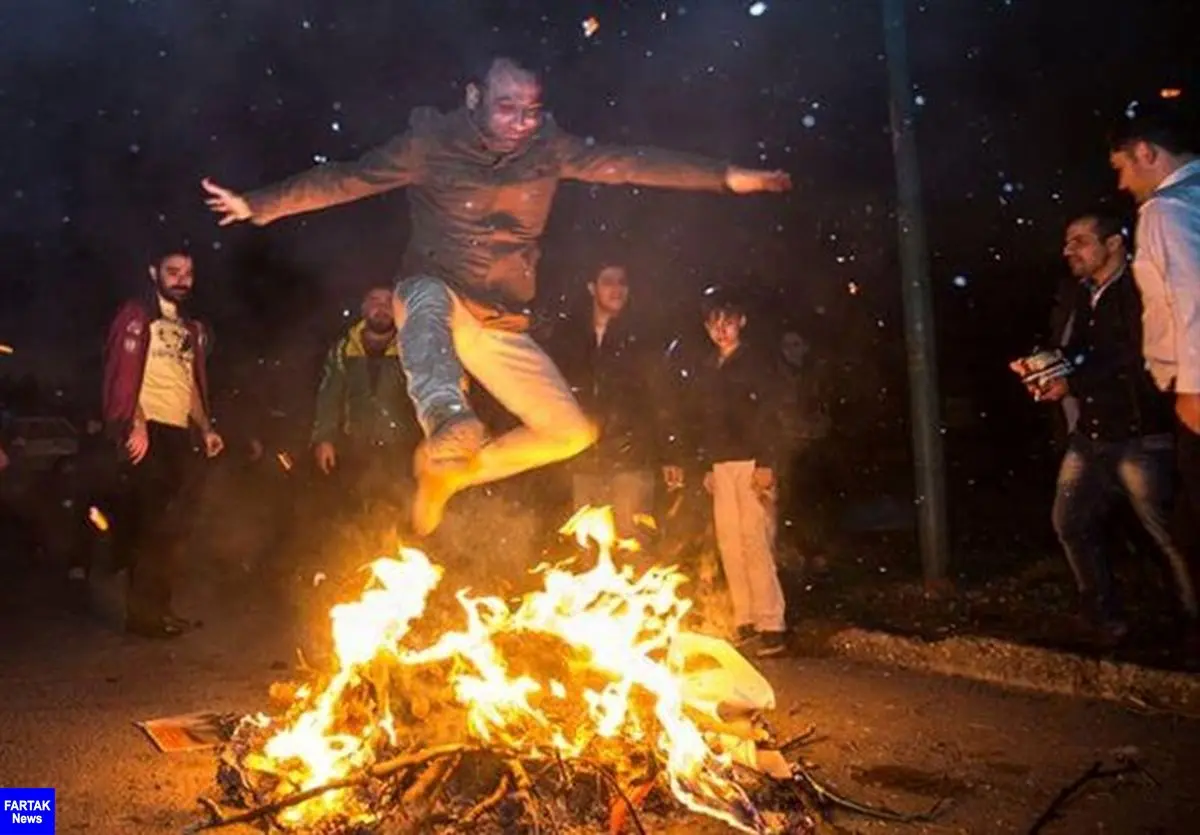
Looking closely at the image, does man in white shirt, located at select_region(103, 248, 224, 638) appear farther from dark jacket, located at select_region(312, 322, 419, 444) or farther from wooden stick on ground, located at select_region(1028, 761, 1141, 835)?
wooden stick on ground, located at select_region(1028, 761, 1141, 835)

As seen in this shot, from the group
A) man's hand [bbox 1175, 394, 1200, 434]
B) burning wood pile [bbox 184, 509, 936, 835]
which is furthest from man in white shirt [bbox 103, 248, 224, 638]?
man's hand [bbox 1175, 394, 1200, 434]

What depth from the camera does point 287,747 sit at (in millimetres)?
4121

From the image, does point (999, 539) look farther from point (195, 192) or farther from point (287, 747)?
point (195, 192)

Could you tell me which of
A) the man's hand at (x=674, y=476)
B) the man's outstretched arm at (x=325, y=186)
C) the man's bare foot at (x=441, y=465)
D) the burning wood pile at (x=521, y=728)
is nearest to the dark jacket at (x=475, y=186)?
the man's outstretched arm at (x=325, y=186)

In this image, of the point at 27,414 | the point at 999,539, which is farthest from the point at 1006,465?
the point at 27,414

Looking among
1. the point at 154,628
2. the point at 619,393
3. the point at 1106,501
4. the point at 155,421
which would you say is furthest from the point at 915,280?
the point at 154,628

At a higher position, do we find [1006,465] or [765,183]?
[765,183]

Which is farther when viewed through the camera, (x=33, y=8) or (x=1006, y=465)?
(x=1006, y=465)

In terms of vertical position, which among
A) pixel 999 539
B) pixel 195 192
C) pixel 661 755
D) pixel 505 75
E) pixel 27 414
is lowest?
pixel 999 539

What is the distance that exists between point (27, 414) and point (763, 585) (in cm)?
952

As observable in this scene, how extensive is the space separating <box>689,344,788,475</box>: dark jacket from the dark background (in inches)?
17.3

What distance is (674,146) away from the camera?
907cm

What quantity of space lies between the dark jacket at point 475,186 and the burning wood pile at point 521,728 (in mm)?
1355

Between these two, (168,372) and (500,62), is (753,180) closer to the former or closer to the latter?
(500,62)
